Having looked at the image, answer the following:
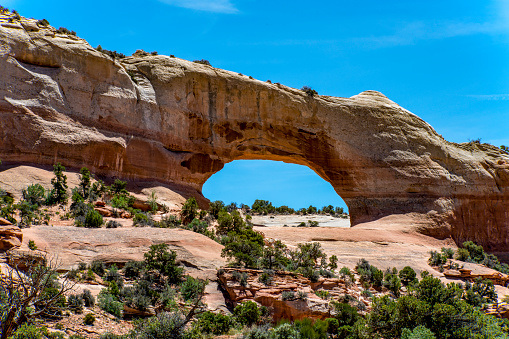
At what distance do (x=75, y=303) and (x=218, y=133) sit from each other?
20.1 m

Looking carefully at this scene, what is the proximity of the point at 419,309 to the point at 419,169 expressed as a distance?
808 inches

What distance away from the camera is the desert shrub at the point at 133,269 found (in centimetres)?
1869

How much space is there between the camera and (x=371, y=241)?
30.6 meters

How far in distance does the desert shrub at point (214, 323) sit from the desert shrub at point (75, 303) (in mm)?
3231

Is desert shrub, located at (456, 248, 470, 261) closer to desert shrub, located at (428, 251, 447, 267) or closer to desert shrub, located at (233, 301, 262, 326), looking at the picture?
desert shrub, located at (428, 251, 447, 267)

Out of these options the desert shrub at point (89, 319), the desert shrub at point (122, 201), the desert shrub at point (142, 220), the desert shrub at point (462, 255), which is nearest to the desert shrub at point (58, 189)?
the desert shrub at point (122, 201)

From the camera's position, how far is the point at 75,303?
606 inches

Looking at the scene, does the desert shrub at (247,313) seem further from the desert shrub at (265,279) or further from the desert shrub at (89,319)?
the desert shrub at (89,319)

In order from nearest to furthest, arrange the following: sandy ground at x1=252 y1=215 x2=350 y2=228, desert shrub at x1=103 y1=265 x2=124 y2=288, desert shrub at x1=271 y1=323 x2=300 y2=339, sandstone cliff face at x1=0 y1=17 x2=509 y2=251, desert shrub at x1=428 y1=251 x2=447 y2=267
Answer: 1. desert shrub at x1=271 y1=323 x2=300 y2=339
2. desert shrub at x1=103 y1=265 x2=124 y2=288
3. sandstone cliff face at x1=0 y1=17 x2=509 y2=251
4. desert shrub at x1=428 y1=251 x2=447 y2=267
5. sandy ground at x1=252 y1=215 x2=350 y2=228

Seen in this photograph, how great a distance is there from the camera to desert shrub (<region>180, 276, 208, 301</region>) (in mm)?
18256

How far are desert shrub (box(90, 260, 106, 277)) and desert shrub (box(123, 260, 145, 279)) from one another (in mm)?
724

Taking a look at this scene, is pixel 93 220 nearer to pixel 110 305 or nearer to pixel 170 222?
pixel 170 222

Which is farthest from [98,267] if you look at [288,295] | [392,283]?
[392,283]

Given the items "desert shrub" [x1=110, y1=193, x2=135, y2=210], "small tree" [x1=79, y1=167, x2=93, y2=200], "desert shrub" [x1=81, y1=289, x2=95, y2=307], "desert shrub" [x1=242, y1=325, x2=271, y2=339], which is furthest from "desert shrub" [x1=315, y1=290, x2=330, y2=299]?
Result: "small tree" [x1=79, y1=167, x2=93, y2=200]
